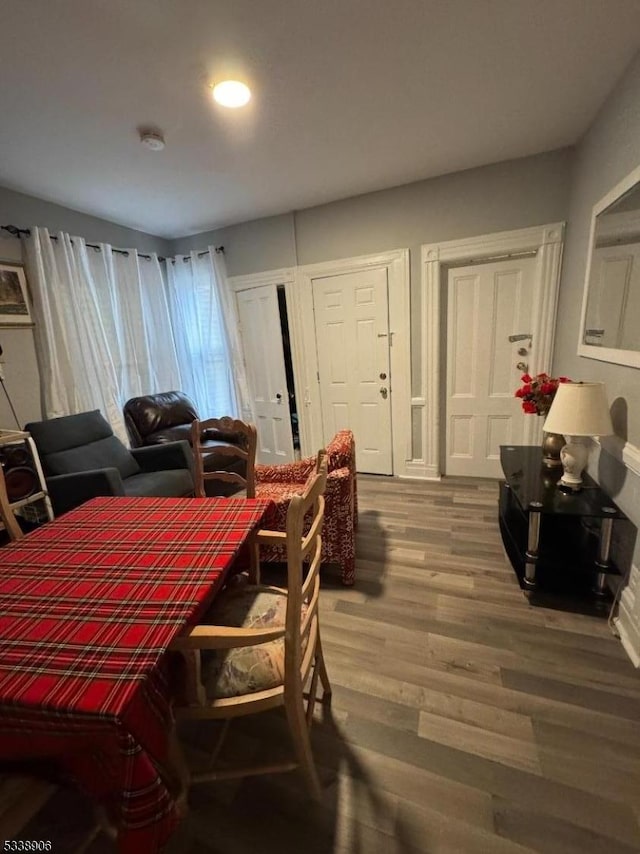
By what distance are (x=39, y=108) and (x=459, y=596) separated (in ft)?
10.8

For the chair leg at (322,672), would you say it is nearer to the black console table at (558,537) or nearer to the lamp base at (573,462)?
the black console table at (558,537)

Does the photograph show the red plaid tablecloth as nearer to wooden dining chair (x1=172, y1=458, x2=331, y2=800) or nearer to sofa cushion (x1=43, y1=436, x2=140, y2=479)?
wooden dining chair (x1=172, y1=458, x2=331, y2=800)

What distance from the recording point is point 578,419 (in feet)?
5.65

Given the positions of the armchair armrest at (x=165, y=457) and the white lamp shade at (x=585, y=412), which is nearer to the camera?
the white lamp shade at (x=585, y=412)

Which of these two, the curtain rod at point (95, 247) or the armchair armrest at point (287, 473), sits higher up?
the curtain rod at point (95, 247)

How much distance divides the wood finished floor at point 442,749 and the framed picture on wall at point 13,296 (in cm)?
283

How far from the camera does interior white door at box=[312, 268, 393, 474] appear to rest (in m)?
3.34

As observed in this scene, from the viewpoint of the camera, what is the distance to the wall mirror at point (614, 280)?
5.32ft

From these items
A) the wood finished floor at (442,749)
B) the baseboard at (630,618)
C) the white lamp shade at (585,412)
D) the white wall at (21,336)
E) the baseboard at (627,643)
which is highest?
the white wall at (21,336)

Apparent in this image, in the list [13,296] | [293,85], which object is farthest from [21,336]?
[293,85]

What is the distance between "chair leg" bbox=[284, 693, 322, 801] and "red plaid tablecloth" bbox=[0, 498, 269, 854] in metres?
0.33

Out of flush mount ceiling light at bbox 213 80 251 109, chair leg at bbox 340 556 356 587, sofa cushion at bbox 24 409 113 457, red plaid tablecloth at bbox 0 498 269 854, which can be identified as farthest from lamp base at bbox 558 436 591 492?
sofa cushion at bbox 24 409 113 457

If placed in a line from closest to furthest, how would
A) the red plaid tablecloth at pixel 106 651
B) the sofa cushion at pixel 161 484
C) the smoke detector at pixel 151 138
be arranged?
1. the red plaid tablecloth at pixel 106 651
2. the smoke detector at pixel 151 138
3. the sofa cushion at pixel 161 484

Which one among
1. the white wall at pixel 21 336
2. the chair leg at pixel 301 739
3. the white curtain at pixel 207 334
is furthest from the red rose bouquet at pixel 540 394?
the white wall at pixel 21 336
